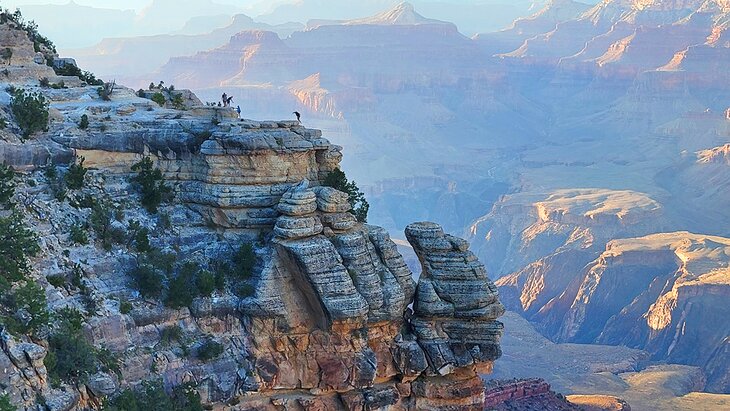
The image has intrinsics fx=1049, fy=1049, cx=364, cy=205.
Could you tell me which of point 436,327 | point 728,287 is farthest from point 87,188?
point 728,287

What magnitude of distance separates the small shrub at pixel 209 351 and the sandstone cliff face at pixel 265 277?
0.11 m

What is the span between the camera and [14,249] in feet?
92.8

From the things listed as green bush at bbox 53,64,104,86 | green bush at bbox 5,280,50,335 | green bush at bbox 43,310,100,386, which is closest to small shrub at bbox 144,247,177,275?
green bush at bbox 43,310,100,386

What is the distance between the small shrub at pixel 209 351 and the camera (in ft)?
102

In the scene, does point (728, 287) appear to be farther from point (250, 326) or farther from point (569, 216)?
point (250, 326)

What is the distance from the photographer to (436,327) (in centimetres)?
3472

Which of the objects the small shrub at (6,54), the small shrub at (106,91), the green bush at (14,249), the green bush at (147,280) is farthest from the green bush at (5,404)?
the small shrub at (6,54)

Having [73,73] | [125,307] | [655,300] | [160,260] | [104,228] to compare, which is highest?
[73,73]

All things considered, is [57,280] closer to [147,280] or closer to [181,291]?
[147,280]

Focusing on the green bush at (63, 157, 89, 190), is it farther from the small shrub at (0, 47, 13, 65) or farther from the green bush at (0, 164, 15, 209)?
the small shrub at (0, 47, 13, 65)

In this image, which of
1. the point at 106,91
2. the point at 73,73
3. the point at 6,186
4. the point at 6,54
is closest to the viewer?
the point at 6,186

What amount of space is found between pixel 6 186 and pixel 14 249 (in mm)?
2757

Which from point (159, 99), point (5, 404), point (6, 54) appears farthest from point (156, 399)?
point (6, 54)

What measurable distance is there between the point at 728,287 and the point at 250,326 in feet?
344
